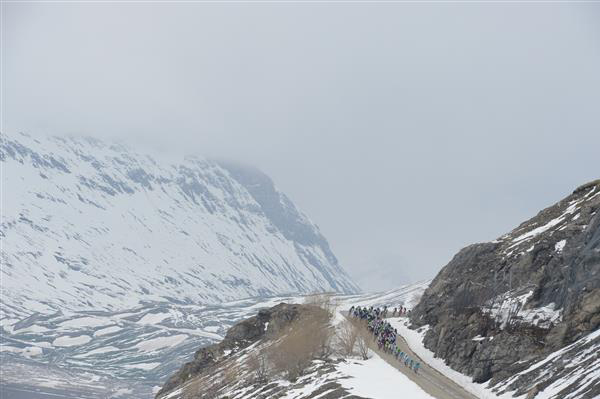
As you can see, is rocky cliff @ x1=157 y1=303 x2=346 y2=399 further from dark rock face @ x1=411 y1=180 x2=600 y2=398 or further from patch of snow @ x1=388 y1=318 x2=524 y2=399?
dark rock face @ x1=411 y1=180 x2=600 y2=398

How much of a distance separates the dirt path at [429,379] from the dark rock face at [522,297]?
7.95 ft

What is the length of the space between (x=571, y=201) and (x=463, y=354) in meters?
32.1

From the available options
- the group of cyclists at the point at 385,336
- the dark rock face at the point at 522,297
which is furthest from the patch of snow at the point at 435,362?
the group of cyclists at the point at 385,336

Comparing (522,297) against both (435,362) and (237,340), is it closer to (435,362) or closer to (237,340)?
(435,362)

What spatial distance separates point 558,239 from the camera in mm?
88562

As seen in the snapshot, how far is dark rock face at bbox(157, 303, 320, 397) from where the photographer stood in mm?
132000

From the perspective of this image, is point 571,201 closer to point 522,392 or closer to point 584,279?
point 584,279

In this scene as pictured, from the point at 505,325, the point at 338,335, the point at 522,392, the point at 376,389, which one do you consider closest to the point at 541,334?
the point at 505,325

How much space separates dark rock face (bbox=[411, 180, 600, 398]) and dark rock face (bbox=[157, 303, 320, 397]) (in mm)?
30602

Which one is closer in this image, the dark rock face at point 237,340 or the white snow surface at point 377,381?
the white snow surface at point 377,381

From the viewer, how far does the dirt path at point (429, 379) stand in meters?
73.0

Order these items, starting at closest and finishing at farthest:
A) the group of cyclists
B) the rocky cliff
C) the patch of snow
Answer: the patch of snow, the group of cyclists, the rocky cliff

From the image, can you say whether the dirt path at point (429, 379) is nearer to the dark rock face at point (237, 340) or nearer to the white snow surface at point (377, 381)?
the white snow surface at point (377, 381)

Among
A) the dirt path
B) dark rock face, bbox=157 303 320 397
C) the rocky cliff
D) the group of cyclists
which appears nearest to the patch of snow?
the dirt path
